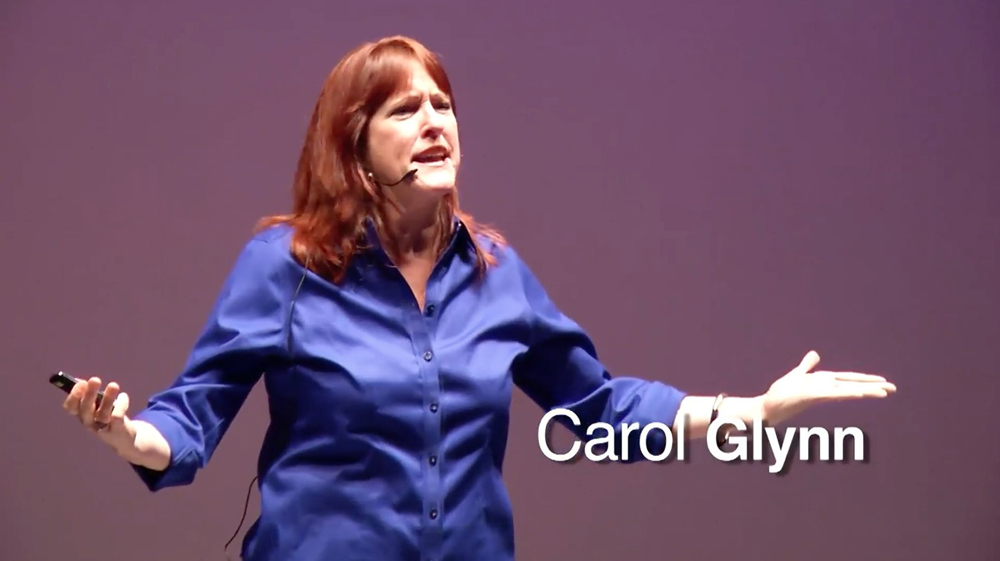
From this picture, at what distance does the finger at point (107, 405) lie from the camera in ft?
4.55

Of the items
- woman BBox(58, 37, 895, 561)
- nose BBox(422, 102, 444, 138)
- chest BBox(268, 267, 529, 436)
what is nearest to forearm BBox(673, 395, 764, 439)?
woman BBox(58, 37, 895, 561)

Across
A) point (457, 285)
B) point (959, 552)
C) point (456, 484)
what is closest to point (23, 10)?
point (457, 285)

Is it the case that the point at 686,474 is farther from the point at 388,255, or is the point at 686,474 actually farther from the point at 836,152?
the point at 388,255

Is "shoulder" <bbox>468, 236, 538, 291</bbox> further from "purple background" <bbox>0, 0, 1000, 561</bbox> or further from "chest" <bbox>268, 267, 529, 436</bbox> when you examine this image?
"purple background" <bbox>0, 0, 1000, 561</bbox>

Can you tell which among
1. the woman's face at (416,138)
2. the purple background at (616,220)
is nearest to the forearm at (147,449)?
the woman's face at (416,138)

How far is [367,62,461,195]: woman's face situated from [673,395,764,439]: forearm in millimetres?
421

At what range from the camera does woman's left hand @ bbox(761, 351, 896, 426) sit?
1.55 meters

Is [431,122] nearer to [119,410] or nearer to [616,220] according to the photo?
[119,410]

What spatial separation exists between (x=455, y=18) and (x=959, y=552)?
1528mm

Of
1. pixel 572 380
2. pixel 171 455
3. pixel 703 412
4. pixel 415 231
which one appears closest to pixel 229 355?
pixel 171 455

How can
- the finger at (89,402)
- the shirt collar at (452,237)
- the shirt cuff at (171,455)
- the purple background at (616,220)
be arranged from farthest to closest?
the purple background at (616,220) < the shirt collar at (452,237) < the shirt cuff at (171,455) < the finger at (89,402)

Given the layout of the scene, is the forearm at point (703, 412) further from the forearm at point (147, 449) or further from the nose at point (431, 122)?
the forearm at point (147, 449)

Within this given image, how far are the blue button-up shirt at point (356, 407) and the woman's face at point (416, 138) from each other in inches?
4.5

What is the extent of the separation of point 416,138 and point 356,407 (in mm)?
354
